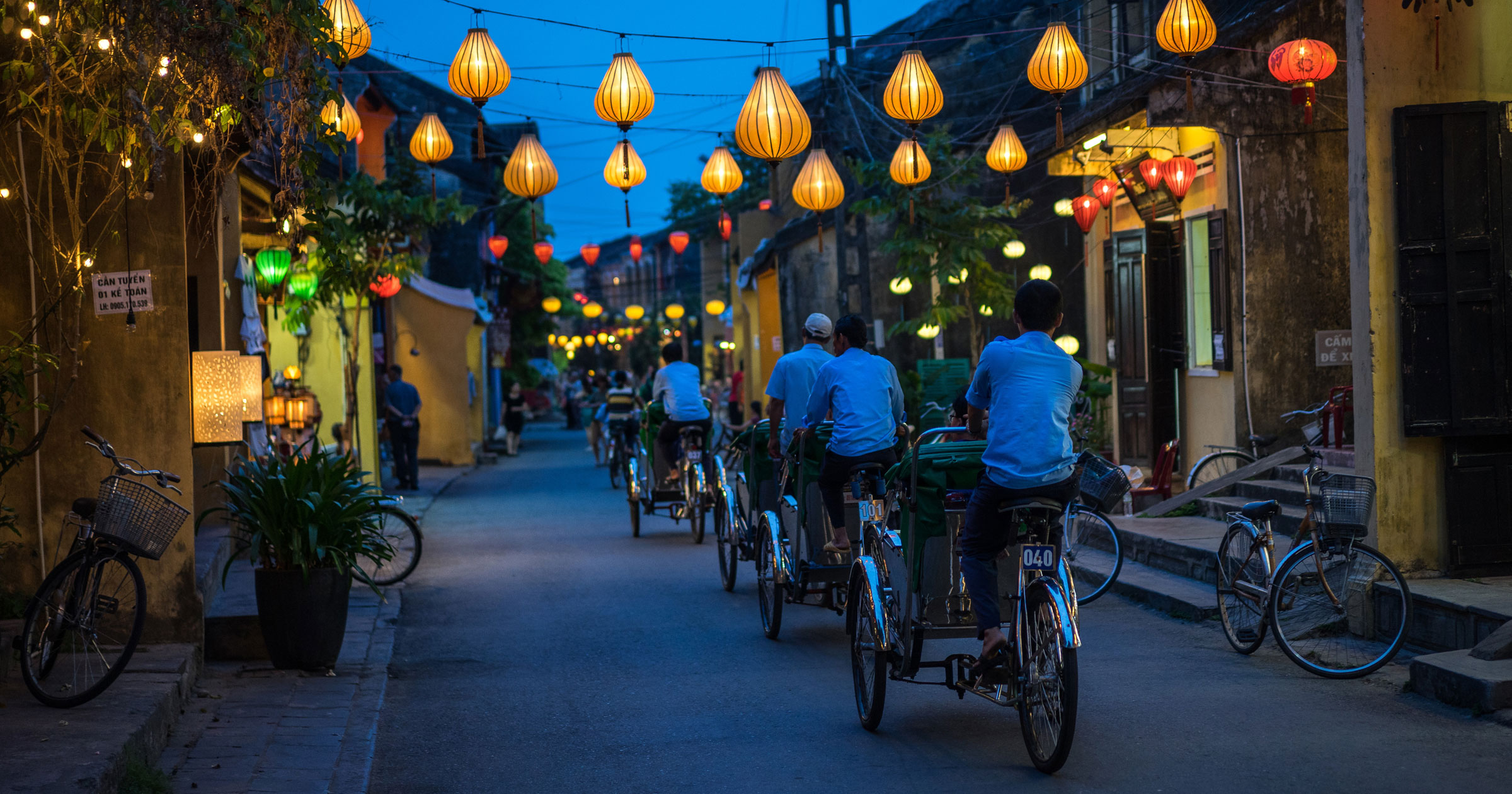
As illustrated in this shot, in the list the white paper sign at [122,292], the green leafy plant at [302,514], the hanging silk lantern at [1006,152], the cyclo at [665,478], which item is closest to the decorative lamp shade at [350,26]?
the white paper sign at [122,292]

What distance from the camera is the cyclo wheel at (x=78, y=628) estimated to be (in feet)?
20.4

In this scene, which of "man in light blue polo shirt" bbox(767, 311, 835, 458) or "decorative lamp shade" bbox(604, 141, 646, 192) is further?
"decorative lamp shade" bbox(604, 141, 646, 192)

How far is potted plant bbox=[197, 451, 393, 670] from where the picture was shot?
7711 millimetres

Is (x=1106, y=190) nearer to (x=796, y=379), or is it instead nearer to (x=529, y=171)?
(x=529, y=171)

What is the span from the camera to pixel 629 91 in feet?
36.5

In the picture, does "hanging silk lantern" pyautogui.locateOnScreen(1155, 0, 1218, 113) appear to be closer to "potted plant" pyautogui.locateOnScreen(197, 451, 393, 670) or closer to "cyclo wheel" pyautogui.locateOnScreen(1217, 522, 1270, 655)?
"cyclo wheel" pyautogui.locateOnScreen(1217, 522, 1270, 655)

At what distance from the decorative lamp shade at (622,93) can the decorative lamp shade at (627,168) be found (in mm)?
1243

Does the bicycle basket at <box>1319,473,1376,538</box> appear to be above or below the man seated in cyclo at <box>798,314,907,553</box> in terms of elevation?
below

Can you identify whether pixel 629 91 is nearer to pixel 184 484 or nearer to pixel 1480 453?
pixel 184 484

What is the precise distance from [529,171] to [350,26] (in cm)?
354

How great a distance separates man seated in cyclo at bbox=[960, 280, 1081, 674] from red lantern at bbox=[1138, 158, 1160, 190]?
353 inches

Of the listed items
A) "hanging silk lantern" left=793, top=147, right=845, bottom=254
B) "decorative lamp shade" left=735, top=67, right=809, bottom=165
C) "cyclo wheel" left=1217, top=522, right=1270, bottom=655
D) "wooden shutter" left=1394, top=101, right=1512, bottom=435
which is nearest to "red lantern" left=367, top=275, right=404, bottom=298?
"hanging silk lantern" left=793, top=147, right=845, bottom=254

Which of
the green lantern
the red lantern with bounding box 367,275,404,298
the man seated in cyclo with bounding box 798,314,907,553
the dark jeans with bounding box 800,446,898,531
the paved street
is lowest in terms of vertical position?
the paved street

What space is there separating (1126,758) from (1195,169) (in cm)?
985
